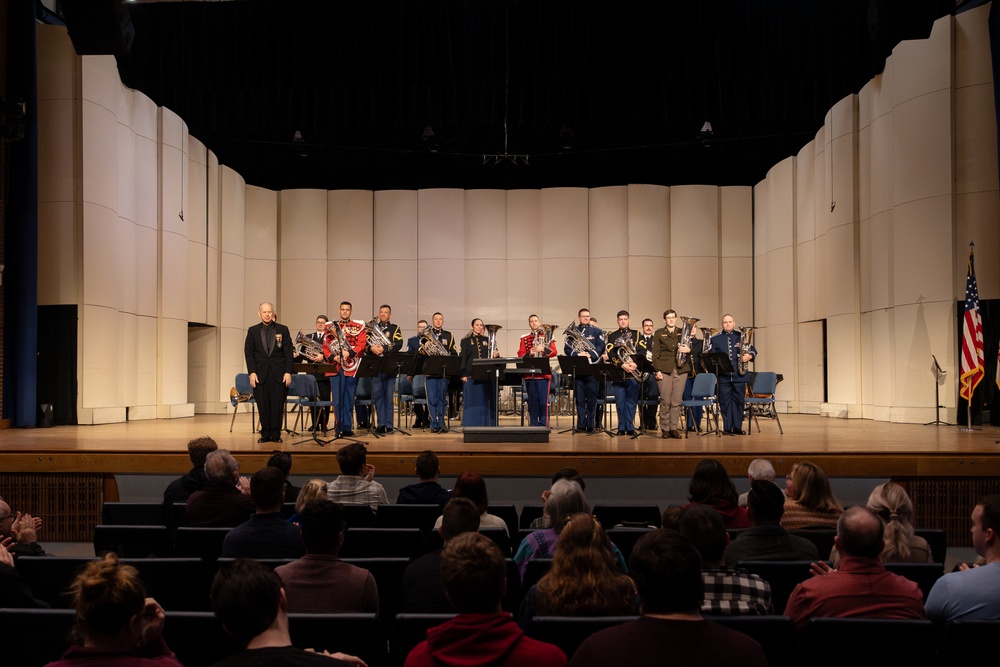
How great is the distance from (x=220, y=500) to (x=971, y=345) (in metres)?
9.36

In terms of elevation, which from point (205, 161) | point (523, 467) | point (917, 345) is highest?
point (205, 161)

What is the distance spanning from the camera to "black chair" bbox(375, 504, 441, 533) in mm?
4926

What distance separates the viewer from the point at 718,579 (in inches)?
111

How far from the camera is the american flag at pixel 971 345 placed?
34.3 feet

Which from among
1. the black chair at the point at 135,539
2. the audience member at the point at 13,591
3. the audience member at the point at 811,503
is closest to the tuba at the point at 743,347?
the audience member at the point at 811,503

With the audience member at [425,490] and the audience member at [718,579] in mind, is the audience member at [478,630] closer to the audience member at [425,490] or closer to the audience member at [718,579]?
the audience member at [718,579]

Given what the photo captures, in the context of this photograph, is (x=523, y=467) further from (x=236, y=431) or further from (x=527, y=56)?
(x=527, y=56)

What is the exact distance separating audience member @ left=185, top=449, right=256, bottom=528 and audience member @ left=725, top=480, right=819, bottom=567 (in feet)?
8.67

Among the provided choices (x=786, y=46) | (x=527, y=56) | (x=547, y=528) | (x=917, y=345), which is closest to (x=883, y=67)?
(x=786, y=46)

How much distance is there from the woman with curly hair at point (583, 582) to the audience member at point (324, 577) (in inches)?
Answer: 24.2

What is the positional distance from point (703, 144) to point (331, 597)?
13.5 metres

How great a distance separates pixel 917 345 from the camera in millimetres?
11820

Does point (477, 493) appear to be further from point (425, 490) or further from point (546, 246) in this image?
point (546, 246)

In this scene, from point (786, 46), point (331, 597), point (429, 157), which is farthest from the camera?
point (429, 157)
